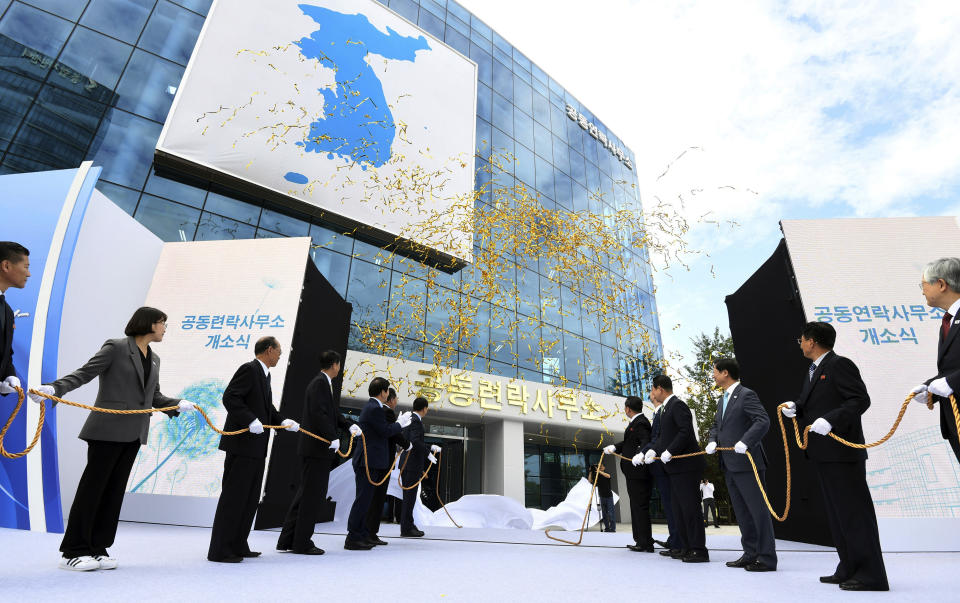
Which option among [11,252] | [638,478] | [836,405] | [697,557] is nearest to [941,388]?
[836,405]

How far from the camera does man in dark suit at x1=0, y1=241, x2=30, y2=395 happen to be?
225 cm

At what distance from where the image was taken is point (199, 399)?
6.28 m

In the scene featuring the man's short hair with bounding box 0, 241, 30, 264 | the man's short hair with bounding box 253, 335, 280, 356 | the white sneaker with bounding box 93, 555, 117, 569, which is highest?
the man's short hair with bounding box 0, 241, 30, 264

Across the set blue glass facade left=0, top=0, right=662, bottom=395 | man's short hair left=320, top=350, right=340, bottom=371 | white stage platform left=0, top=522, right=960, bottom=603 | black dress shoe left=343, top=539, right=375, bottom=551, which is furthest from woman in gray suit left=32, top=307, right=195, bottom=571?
blue glass facade left=0, top=0, right=662, bottom=395

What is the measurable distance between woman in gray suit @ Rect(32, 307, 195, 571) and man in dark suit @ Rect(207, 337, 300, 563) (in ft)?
1.35

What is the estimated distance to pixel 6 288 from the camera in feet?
7.68

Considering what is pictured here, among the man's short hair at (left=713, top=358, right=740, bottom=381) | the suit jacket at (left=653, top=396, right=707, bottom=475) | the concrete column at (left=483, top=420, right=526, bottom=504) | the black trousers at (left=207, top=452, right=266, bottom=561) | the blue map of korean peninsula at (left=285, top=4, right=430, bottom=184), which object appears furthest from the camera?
the concrete column at (left=483, top=420, right=526, bottom=504)

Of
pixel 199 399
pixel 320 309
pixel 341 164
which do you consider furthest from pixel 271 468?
pixel 341 164

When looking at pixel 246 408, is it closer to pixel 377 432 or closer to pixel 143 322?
pixel 143 322

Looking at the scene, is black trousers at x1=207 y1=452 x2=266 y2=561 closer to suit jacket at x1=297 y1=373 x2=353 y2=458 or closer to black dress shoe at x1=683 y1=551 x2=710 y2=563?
suit jacket at x1=297 y1=373 x2=353 y2=458

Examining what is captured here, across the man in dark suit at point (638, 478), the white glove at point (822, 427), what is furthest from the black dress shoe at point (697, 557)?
the white glove at point (822, 427)

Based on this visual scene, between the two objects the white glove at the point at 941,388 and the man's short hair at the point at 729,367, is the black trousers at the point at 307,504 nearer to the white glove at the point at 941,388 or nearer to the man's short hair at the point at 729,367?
the man's short hair at the point at 729,367

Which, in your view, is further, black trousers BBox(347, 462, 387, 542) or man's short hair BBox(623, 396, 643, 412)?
man's short hair BBox(623, 396, 643, 412)

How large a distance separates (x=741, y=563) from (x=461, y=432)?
10813 mm
